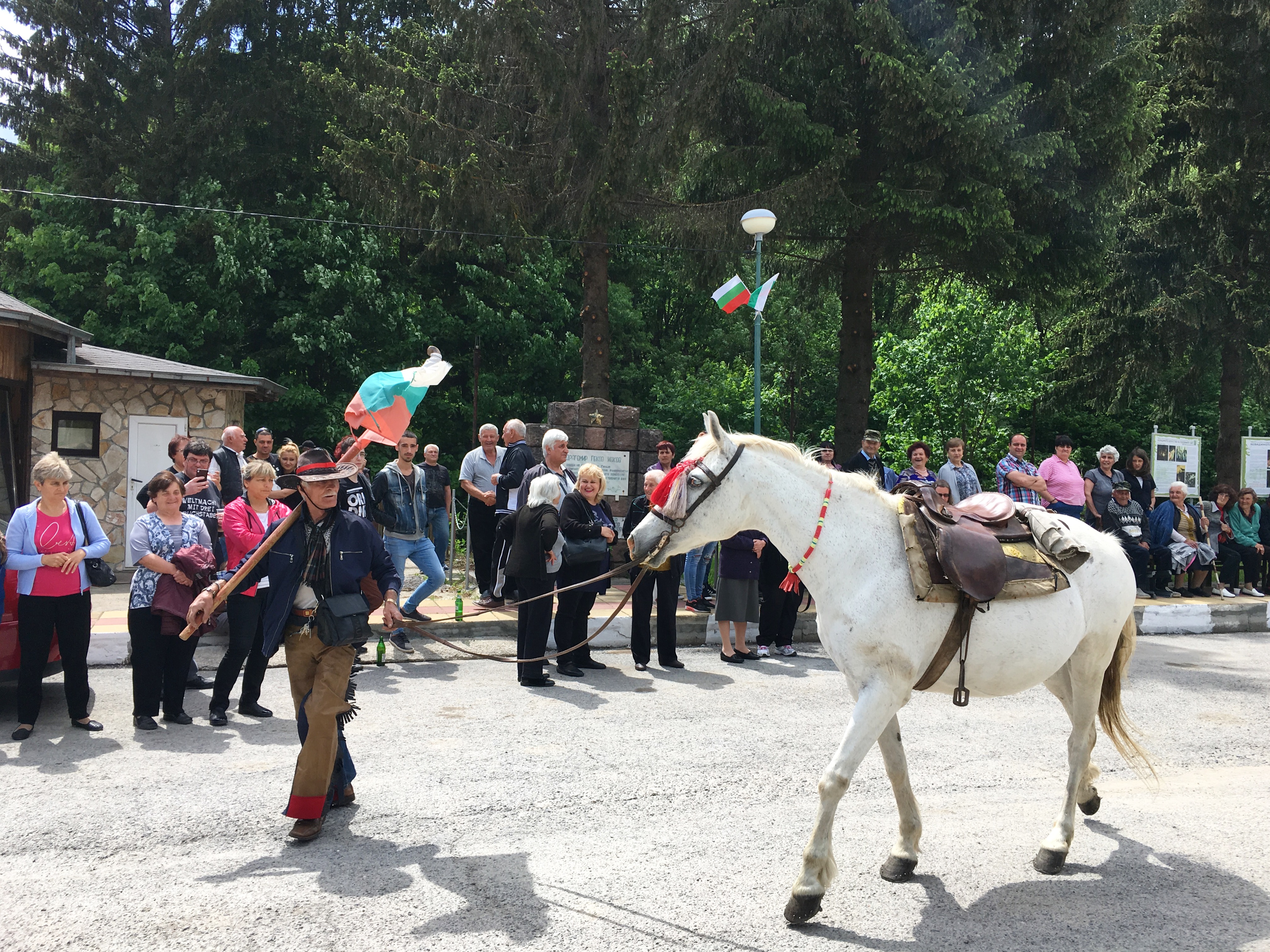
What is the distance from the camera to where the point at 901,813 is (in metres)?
4.47

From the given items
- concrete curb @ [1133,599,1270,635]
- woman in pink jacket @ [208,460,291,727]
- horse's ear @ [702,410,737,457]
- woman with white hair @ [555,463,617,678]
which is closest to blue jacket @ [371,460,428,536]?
woman with white hair @ [555,463,617,678]

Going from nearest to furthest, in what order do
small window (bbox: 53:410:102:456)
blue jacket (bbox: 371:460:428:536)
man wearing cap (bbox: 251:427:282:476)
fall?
blue jacket (bbox: 371:460:428:536)
man wearing cap (bbox: 251:427:282:476)
small window (bbox: 53:410:102:456)

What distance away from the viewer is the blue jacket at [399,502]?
972 centimetres

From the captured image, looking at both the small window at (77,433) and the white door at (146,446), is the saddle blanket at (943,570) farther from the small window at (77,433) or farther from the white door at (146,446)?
the small window at (77,433)

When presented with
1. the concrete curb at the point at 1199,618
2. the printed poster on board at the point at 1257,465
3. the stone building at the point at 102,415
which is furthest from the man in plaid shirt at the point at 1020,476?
the stone building at the point at 102,415

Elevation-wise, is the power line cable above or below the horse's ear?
above

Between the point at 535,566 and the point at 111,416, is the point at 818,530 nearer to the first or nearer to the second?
the point at 535,566

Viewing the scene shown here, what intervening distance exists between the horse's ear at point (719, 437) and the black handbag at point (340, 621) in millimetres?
2116

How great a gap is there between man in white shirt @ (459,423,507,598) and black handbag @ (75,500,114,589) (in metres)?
5.09

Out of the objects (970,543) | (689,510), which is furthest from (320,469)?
(970,543)

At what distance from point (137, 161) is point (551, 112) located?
13.3 metres

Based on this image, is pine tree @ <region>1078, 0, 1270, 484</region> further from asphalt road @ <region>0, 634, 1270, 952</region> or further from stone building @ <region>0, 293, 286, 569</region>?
stone building @ <region>0, 293, 286, 569</region>

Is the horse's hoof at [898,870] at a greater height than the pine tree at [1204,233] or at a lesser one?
lesser

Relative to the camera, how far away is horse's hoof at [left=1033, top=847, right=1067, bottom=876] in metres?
4.51
